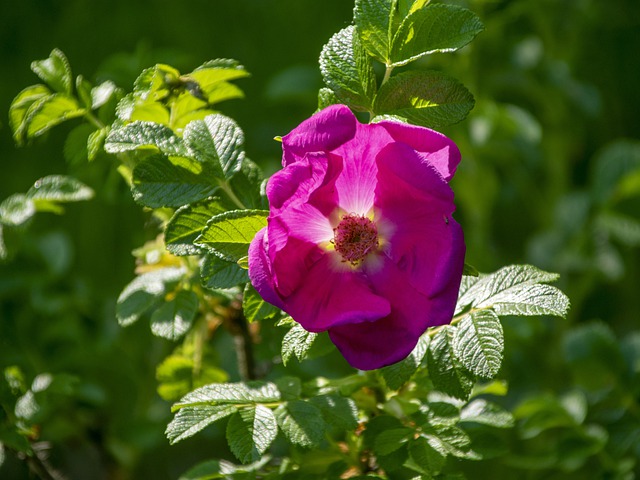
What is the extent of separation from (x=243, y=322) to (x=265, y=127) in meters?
0.90

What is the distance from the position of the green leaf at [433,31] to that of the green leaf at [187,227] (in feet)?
0.64

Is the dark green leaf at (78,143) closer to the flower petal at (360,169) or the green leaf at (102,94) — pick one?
the green leaf at (102,94)

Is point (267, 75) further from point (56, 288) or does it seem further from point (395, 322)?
point (395, 322)

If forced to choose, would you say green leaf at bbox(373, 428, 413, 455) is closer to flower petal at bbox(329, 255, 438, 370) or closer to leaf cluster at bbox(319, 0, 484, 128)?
flower petal at bbox(329, 255, 438, 370)

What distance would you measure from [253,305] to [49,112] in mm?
274

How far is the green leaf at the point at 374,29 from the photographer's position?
0.67 metres

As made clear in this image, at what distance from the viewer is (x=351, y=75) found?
2.18ft

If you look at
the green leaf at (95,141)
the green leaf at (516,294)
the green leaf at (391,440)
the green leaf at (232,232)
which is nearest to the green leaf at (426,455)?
the green leaf at (391,440)

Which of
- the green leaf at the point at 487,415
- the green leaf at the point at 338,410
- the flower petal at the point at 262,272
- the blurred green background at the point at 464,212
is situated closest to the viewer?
the flower petal at the point at 262,272

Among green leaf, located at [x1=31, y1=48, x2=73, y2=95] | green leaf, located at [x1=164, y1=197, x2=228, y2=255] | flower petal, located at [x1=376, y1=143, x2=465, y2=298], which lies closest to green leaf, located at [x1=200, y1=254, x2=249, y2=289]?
green leaf, located at [x1=164, y1=197, x2=228, y2=255]

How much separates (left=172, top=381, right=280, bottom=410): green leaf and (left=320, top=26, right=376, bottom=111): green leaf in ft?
0.82

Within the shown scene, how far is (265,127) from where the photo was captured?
1.71 meters

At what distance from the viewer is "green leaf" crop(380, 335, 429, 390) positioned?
2.20ft

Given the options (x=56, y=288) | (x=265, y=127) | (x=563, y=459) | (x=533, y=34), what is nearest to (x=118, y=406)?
(x=56, y=288)
